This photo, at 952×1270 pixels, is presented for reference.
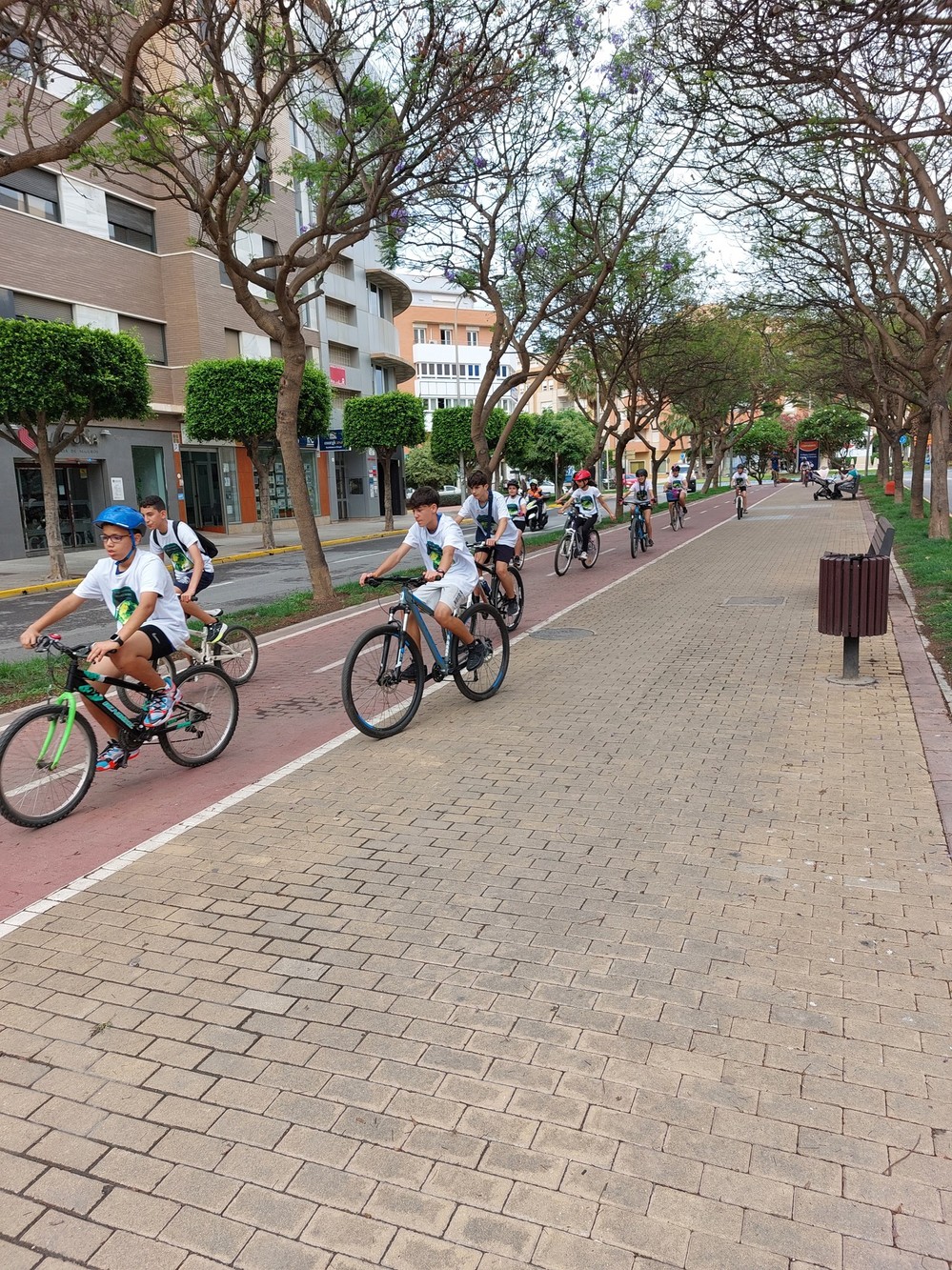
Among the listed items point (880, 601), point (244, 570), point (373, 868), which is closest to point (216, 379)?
point (244, 570)

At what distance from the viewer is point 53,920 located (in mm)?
4051

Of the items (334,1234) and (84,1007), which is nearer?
(334,1234)

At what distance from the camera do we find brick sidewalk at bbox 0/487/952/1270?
233 cm

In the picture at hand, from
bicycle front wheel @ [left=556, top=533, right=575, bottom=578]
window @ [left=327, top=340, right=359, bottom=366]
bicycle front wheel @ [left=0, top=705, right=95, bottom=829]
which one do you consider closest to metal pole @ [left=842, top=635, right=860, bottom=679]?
bicycle front wheel @ [left=0, top=705, right=95, bottom=829]

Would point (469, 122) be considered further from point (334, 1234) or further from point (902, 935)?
point (334, 1234)

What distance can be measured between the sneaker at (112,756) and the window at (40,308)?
22.6 m

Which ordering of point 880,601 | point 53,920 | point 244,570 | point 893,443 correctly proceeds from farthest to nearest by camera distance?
point 893,443 < point 244,570 < point 880,601 < point 53,920

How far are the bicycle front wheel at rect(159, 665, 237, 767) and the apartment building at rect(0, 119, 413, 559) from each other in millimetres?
17011

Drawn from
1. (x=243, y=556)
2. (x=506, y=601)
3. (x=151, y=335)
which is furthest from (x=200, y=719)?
(x=151, y=335)

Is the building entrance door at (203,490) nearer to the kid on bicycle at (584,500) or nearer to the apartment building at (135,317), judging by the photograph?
the apartment building at (135,317)

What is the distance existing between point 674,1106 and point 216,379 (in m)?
26.3

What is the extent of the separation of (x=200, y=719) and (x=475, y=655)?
2.28m

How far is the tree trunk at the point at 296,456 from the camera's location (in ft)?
43.5

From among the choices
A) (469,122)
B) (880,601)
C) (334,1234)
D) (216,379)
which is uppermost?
(469,122)
